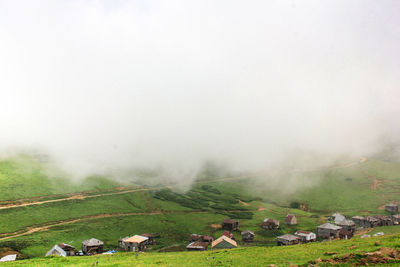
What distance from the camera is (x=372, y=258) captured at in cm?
2447

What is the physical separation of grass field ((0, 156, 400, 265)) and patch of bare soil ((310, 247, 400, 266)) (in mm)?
74618

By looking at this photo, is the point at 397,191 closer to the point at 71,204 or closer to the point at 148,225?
the point at 148,225

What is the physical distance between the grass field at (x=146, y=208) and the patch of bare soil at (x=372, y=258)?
74.6m

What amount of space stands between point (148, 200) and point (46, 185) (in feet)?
187

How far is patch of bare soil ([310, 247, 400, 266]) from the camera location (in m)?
24.0

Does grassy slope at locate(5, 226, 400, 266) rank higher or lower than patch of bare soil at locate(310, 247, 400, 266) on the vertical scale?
lower

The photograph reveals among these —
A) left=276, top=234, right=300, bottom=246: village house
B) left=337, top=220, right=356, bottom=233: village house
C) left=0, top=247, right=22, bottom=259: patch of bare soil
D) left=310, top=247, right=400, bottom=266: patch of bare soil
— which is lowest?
left=0, top=247, right=22, bottom=259: patch of bare soil

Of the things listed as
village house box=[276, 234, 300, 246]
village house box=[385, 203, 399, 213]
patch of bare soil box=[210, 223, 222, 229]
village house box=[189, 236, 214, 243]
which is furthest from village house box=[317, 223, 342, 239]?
village house box=[385, 203, 399, 213]

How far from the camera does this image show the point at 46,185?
151 m

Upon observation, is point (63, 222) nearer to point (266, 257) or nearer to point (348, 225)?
point (266, 257)

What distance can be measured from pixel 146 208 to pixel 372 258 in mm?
133896

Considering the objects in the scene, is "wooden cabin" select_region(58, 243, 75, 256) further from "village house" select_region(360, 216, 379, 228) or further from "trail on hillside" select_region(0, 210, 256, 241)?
"village house" select_region(360, 216, 379, 228)

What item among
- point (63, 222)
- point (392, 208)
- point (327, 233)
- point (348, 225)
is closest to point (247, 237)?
point (327, 233)

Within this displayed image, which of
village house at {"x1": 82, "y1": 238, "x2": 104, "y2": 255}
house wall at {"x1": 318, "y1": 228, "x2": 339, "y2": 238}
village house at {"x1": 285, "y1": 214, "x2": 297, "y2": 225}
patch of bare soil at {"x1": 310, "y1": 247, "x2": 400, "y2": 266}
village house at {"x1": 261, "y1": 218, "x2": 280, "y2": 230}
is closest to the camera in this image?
patch of bare soil at {"x1": 310, "y1": 247, "x2": 400, "y2": 266}
